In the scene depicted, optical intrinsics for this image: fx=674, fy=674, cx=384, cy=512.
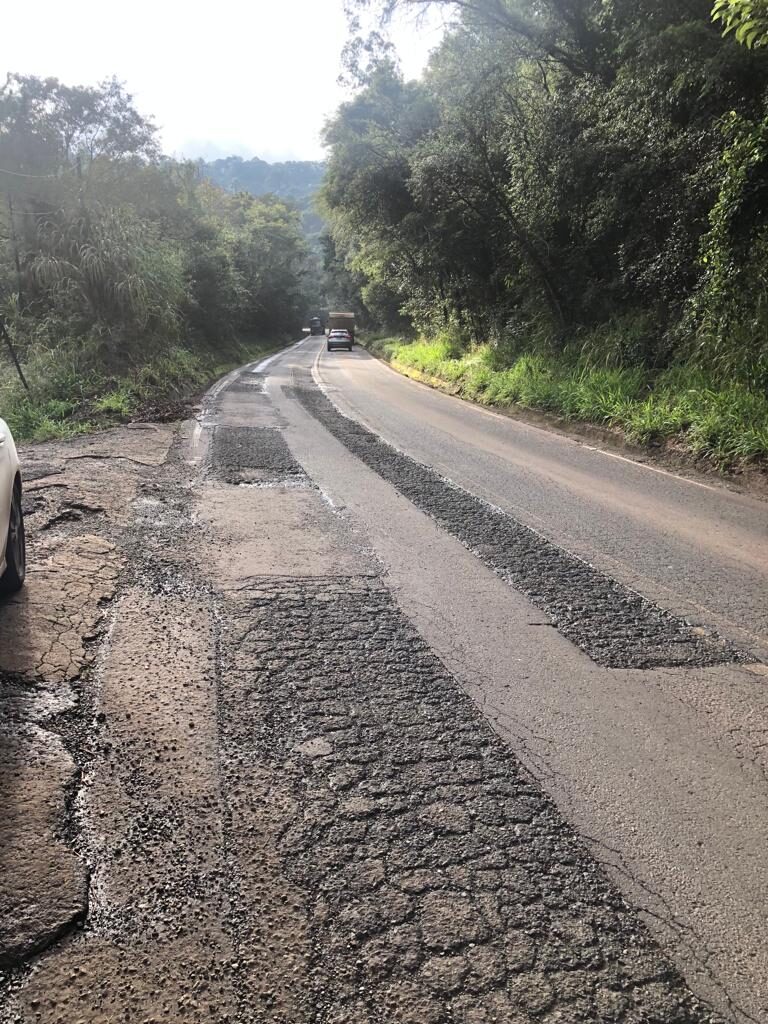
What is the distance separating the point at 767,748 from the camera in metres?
2.85

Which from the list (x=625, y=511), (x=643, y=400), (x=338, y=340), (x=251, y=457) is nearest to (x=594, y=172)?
(x=643, y=400)

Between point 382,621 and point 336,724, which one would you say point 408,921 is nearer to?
point 336,724

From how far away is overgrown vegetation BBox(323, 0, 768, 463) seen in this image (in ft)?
33.2

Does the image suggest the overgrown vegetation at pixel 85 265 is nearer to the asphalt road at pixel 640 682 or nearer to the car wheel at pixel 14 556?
the car wheel at pixel 14 556

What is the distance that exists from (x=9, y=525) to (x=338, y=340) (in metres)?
45.8

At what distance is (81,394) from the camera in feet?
45.2

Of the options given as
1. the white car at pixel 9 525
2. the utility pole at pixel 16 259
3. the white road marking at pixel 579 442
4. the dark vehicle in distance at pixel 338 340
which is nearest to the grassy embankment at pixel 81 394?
the utility pole at pixel 16 259

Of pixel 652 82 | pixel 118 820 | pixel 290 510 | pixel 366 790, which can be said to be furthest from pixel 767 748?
pixel 652 82

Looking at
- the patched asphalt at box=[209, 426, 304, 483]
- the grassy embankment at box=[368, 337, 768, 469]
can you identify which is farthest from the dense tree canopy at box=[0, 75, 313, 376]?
the grassy embankment at box=[368, 337, 768, 469]

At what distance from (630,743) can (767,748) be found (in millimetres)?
575

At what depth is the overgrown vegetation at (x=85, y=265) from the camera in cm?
1398

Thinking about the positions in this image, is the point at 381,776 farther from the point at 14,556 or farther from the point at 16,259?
the point at 16,259

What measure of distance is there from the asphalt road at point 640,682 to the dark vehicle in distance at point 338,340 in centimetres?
4130

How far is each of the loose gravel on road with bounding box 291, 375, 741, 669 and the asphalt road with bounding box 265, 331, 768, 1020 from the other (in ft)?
0.26
